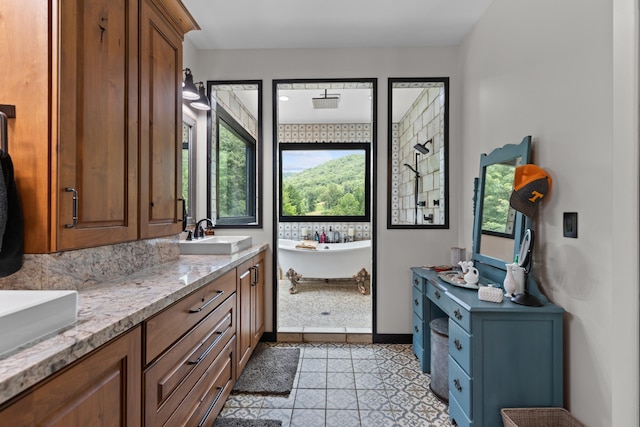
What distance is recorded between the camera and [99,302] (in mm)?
1108

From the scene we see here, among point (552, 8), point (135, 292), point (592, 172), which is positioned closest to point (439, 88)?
point (552, 8)

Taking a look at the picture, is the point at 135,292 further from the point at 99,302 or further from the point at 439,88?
the point at 439,88

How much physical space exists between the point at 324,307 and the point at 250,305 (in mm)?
1719

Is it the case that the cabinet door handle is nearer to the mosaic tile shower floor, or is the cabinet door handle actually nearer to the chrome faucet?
the chrome faucet

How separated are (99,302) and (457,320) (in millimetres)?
1708

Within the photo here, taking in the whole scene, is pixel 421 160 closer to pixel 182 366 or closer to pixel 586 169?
pixel 586 169

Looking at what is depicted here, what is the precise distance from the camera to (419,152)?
3.88 meters

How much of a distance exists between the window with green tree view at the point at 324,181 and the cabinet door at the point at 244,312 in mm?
2984

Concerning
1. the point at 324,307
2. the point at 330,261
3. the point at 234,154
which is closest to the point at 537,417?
the point at 324,307

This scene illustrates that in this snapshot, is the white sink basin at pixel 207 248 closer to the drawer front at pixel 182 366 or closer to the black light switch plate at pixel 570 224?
the drawer front at pixel 182 366

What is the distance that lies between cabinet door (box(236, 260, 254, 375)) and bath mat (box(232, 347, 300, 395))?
0.12 m

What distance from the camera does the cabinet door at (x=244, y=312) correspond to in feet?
7.27

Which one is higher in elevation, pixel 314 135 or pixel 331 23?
pixel 331 23

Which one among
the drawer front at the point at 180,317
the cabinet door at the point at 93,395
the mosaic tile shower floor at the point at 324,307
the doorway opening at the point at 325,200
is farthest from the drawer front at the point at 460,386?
the doorway opening at the point at 325,200
